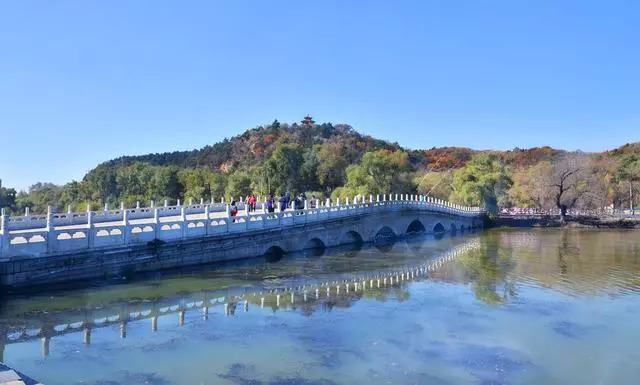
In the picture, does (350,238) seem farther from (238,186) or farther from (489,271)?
(238,186)

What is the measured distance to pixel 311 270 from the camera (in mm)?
24328

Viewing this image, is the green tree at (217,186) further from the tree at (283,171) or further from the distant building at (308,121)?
the distant building at (308,121)

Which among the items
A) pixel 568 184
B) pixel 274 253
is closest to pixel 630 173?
pixel 568 184

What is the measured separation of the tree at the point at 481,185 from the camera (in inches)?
2367

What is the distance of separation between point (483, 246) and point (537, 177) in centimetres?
2955

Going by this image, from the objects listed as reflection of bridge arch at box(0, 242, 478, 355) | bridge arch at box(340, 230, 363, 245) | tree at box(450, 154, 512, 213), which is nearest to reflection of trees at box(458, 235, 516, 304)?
reflection of bridge arch at box(0, 242, 478, 355)

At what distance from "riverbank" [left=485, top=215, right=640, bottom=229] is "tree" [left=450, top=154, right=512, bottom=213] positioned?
1.75m

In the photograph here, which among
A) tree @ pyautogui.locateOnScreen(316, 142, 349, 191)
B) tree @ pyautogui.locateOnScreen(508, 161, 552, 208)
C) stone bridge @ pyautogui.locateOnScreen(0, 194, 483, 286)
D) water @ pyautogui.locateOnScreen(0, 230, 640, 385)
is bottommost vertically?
water @ pyautogui.locateOnScreen(0, 230, 640, 385)

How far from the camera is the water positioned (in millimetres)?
11227

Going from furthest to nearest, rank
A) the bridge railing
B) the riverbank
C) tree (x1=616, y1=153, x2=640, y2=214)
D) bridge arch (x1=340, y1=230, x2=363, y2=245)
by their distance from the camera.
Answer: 1. tree (x1=616, y1=153, x2=640, y2=214)
2. the riverbank
3. bridge arch (x1=340, y1=230, x2=363, y2=245)
4. the bridge railing

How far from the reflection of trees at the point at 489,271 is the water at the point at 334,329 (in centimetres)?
14

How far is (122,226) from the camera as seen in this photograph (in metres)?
20.1

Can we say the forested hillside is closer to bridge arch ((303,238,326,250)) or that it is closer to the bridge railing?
bridge arch ((303,238,326,250))

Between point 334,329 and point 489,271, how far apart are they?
13.1m
